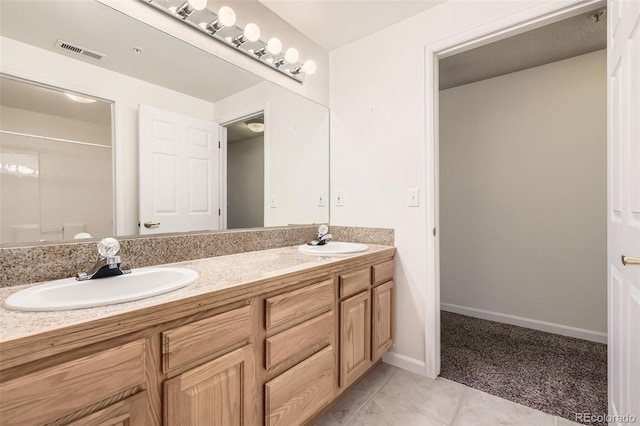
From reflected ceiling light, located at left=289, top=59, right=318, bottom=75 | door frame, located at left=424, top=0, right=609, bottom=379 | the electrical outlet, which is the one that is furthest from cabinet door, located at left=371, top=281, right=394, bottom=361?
reflected ceiling light, located at left=289, top=59, right=318, bottom=75

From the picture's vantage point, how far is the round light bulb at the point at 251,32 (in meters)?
1.59

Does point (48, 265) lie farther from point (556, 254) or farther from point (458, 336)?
point (556, 254)

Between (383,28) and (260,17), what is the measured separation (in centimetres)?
82

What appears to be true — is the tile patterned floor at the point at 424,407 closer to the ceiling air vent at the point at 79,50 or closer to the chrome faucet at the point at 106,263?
the chrome faucet at the point at 106,263

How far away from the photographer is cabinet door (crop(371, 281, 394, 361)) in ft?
5.46

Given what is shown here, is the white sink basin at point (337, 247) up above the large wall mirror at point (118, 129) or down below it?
below

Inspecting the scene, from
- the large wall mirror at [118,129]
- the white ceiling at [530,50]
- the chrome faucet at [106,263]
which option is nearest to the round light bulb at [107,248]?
the chrome faucet at [106,263]

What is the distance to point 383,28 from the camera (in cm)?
195

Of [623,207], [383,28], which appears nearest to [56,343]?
[623,207]

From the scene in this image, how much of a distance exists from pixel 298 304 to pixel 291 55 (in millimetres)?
1540

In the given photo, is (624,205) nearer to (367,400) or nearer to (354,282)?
(354,282)

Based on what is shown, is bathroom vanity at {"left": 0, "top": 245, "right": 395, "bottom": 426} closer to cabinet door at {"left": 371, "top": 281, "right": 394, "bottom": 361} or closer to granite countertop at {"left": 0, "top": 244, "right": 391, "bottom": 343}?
granite countertop at {"left": 0, "top": 244, "right": 391, "bottom": 343}

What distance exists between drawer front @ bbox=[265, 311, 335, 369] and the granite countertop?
0.78 feet

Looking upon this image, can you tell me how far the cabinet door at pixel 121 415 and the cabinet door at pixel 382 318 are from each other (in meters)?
1.20
